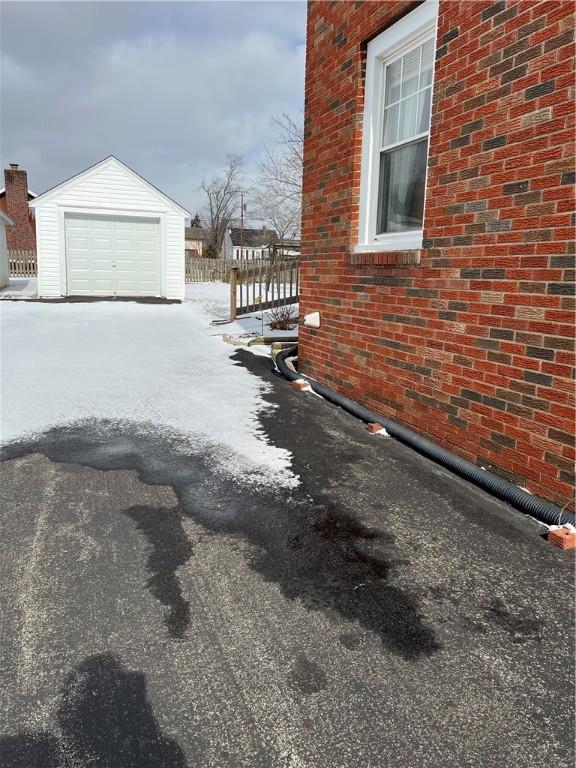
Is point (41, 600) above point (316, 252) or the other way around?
the other way around

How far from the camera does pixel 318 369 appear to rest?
5.77m

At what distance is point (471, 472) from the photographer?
3.37m

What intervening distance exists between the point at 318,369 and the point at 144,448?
2.42m

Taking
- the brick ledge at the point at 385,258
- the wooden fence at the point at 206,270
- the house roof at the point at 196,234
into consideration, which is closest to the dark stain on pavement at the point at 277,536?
the brick ledge at the point at 385,258

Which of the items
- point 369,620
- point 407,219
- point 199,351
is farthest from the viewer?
point 199,351

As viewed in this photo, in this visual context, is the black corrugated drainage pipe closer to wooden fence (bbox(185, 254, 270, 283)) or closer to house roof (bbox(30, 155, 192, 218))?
house roof (bbox(30, 155, 192, 218))

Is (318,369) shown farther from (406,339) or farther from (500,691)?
(500,691)

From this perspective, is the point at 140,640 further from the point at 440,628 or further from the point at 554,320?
the point at 554,320

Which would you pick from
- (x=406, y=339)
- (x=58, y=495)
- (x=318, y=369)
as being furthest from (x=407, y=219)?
(x=58, y=495)

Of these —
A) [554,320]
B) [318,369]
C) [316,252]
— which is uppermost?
[316,252]

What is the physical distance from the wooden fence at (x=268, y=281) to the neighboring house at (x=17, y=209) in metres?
28.6

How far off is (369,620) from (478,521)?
113 cm

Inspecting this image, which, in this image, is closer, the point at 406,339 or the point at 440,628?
the point at 440,628

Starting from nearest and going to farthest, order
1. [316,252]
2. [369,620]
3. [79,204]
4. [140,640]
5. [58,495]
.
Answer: [140,640]
[369,620]
[58,495]
[316,252]
[79,204]
